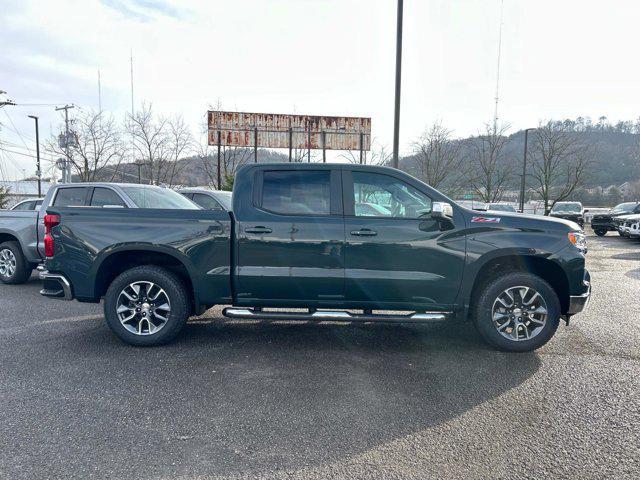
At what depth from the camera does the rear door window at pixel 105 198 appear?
301 inches

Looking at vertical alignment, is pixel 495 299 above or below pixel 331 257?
below

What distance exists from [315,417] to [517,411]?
5.29 feet

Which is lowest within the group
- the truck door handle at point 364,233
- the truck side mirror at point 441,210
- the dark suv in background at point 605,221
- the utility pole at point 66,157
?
the dark suv in background at point 605,221

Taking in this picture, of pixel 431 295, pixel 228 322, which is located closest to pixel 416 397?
pixel 431 295

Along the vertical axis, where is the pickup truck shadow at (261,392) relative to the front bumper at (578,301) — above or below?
below

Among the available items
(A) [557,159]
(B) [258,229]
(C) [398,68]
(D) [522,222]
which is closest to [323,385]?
(B) [258,229]

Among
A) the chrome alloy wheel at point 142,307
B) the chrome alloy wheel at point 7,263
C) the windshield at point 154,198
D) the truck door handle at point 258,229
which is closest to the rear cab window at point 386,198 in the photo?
the truck door handle at point 258,229

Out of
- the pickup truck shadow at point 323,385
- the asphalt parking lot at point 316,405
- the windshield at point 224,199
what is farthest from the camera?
the windshield at point 224,199

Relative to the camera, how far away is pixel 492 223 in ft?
15.0

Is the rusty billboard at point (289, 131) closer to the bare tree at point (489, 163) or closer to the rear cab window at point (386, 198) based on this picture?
the bare tree at point (489, 163)

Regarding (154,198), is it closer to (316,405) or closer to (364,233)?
(364,233)

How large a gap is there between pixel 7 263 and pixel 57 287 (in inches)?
193

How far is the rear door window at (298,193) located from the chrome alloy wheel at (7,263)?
6701mm

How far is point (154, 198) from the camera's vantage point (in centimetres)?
750
